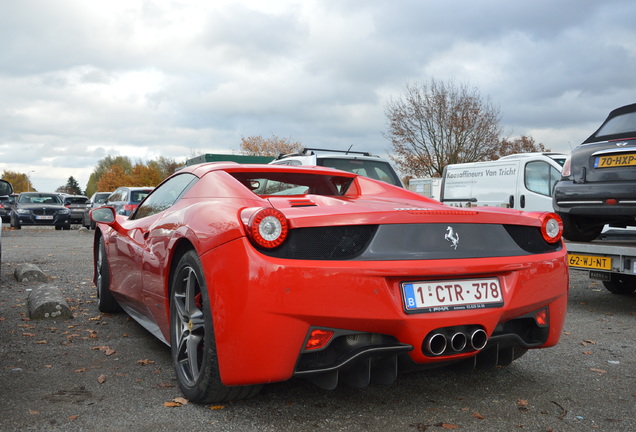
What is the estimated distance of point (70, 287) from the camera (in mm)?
7422

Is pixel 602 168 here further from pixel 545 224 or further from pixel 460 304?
pixel 460 304

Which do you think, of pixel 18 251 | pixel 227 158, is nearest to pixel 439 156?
pixel 227 158

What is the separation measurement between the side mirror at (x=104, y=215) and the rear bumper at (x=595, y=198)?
4721mm

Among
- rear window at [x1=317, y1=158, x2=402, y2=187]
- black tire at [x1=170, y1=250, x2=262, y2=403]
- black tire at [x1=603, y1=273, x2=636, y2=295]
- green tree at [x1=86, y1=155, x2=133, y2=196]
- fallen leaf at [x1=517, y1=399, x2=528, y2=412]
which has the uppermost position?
green tree at [x1=86, y1=155, x2=133, y2=196]

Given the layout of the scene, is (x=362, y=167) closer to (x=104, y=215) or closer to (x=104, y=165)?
(x=104, y=215)

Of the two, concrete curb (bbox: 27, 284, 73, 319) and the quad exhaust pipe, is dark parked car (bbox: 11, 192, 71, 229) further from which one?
the quad exhaust pipe

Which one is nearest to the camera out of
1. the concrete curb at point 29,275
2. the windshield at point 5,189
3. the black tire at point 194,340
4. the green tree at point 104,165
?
the black tire at point 194,340

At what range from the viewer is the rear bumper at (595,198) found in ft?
20.1

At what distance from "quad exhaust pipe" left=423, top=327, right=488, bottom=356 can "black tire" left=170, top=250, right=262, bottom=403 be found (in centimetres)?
85

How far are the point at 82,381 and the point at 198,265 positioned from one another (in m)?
1.17

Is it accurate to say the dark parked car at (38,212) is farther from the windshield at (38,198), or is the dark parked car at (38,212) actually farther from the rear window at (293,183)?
the rear window at (293,183)

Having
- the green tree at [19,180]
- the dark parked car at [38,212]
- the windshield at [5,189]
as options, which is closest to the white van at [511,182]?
the windshield at [5,189]

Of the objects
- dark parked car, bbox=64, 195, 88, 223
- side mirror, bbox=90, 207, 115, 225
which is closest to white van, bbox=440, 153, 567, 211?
side mirror, bbox=90, 207, 115, 225

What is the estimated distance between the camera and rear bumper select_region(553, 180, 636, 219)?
241 inches
